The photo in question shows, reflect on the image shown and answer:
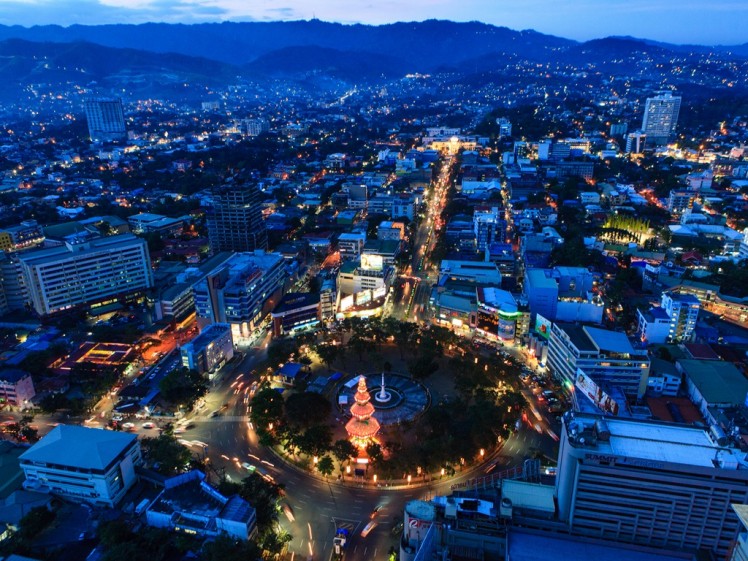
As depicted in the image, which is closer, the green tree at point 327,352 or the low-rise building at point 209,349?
the low-rise building at point 209,349

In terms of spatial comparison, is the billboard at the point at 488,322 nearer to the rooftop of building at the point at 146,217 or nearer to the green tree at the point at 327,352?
the green tree at the point at 327,352

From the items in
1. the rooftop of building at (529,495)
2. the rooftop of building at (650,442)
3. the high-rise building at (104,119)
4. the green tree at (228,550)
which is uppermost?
the high-rise building at (104,119)

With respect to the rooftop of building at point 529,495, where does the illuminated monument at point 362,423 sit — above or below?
below

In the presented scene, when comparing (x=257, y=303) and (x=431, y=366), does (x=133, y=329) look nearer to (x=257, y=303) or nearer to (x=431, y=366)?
(x=257, y=303)

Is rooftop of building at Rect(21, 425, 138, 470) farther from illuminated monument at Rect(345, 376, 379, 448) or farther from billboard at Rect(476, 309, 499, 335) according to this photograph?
billboard at Rect(476, 309, 499, 335)

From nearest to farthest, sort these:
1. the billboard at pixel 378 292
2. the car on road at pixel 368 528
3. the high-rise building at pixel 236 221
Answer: the car on road at pixel 368 528
the billboard at pixel 378 292
the high-rise building at pixel 236 221

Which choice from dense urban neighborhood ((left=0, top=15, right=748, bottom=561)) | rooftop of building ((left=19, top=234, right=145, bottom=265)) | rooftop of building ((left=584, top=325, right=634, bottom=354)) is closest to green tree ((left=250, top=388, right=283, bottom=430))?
dense urban neighborhood ((left=0, top=15, right=748, bottom=561))

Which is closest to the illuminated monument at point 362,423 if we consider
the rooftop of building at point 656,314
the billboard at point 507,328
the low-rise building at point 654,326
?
the billboard at point 507,328
